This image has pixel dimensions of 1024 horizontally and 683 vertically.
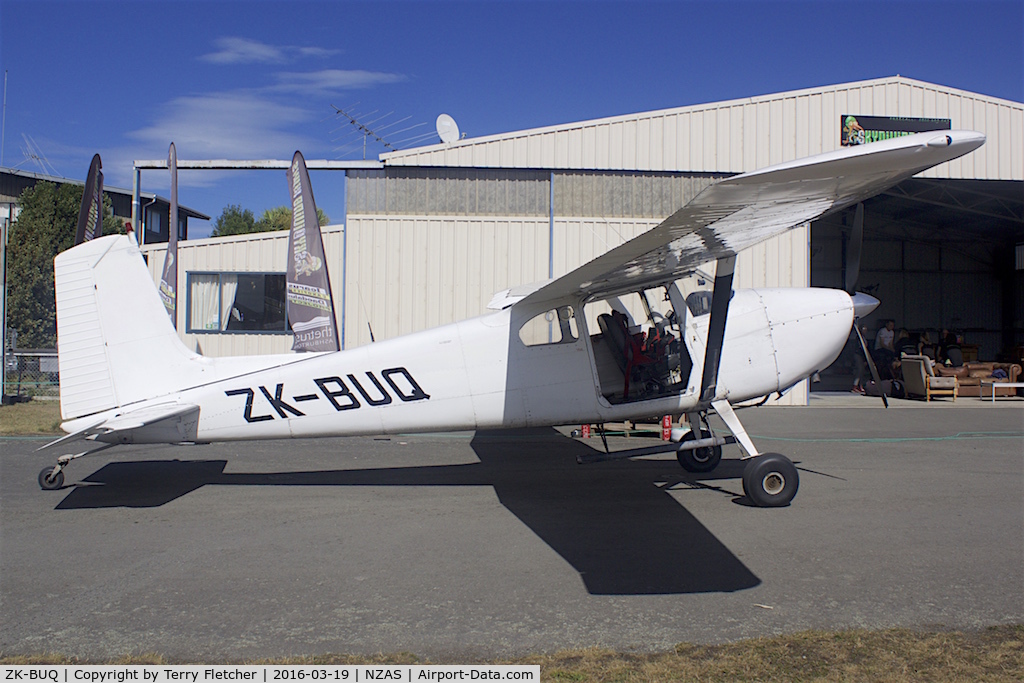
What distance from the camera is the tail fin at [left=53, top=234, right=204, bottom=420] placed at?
672 centimetres

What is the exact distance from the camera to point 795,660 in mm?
3502

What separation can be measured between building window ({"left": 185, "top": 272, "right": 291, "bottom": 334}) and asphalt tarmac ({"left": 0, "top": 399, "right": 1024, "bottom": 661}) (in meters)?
7.83

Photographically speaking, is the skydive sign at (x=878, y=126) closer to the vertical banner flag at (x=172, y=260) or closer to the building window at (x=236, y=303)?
the building window at (x=236, y=303)

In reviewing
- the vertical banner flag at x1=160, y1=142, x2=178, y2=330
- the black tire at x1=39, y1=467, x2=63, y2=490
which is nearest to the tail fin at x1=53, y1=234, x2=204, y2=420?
the black tire at x1=39, y1=467, x2=63, y2=490

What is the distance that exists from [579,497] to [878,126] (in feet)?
45.5

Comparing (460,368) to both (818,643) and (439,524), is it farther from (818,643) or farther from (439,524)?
(818,643)

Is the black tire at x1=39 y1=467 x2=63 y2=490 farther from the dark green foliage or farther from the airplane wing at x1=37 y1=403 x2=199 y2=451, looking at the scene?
the dark green foliage

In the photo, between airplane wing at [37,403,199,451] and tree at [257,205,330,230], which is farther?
tree at [257,205,330,230]

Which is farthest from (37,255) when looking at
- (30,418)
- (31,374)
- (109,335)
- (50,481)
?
(109,335)

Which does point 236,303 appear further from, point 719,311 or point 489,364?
point 719,311

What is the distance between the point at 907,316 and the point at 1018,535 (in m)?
28.7

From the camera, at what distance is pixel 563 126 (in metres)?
16.2

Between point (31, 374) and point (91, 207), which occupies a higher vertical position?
point (91, 207)

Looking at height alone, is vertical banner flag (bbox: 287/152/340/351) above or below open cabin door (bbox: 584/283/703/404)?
above
